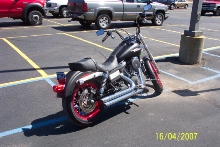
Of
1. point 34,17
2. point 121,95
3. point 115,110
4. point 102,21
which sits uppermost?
point 34,17

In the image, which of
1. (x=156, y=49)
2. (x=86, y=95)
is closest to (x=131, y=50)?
(x=86, y=95)

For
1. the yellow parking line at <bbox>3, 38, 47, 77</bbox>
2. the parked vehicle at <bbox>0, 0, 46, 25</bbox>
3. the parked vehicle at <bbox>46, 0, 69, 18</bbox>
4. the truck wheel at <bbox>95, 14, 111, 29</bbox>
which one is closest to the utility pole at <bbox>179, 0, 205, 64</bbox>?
the yellow parking line at <bbox>3, 38, 47, 77</bbox>

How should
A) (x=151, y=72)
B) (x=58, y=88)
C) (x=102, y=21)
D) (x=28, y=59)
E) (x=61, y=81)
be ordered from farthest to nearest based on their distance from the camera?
(x=102, y=21)
(x=28, y=59)
(x=151, y=72)
(x=61, y=81)
(x=58, y=88)

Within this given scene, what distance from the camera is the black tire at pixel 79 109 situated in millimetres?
3584

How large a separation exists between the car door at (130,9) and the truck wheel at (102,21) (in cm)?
106

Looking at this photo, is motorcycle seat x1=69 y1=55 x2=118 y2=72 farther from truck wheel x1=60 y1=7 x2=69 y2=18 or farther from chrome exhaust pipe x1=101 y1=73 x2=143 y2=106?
truck wheel x1=60 y1=7 x2=69 y2=18

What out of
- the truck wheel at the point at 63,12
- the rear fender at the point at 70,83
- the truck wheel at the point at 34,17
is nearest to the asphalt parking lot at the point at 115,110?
the rear fender at the point at 70,83

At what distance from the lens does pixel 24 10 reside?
12758 mm

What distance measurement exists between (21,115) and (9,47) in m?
5.21

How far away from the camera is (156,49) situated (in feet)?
28.7

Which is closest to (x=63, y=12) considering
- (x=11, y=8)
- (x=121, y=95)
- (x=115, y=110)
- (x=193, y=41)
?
(x=11, y=8)

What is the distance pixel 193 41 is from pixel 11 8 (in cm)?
959

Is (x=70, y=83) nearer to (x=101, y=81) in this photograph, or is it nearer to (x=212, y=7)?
(x=101, y=81)

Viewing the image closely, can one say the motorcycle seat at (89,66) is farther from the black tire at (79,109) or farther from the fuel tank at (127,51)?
the fuel tank at (127,51)
